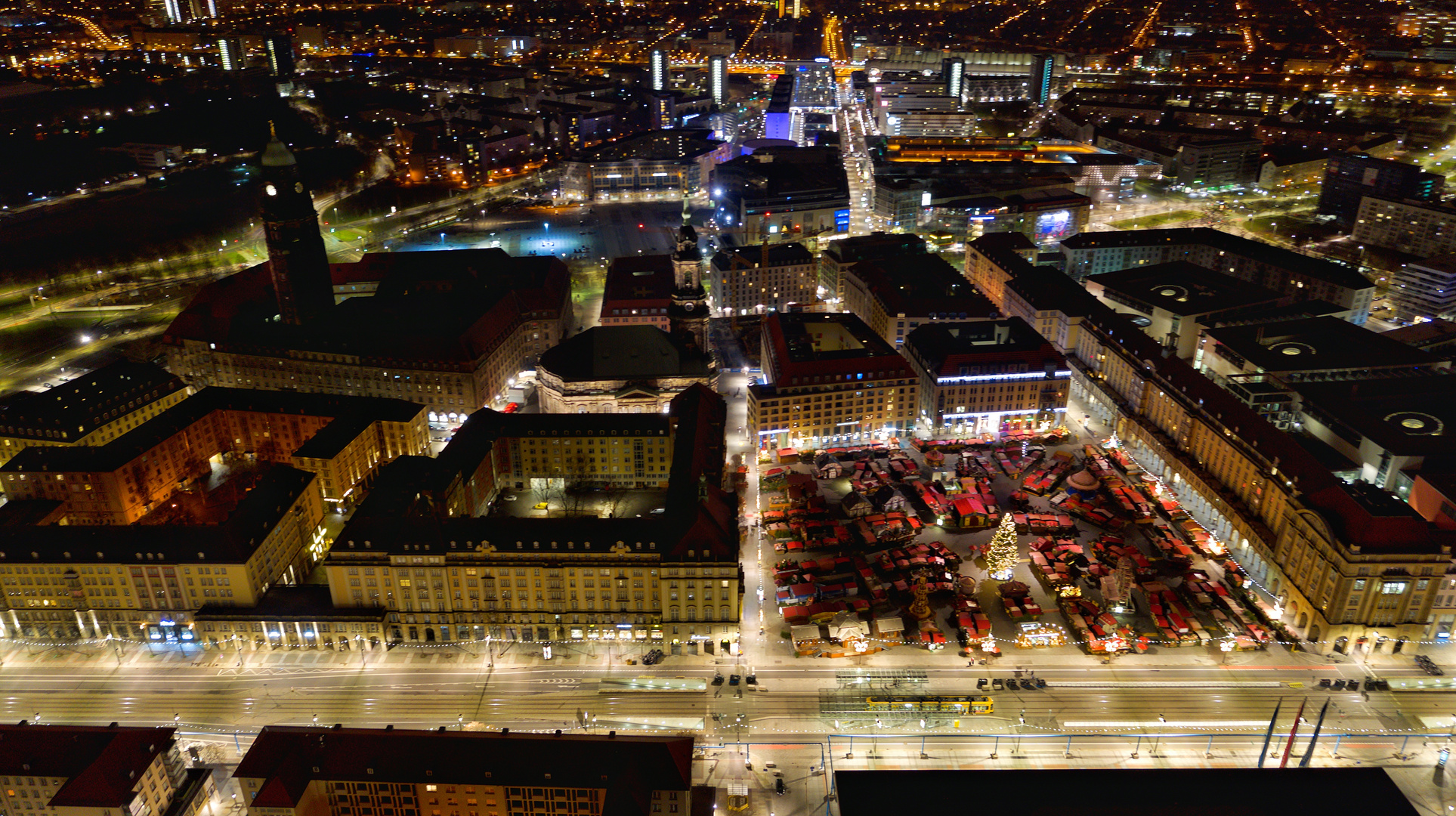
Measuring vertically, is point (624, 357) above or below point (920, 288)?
below

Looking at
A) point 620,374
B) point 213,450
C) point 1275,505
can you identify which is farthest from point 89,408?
point 1275,505

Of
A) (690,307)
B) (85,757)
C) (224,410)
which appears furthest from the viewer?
(690,307)

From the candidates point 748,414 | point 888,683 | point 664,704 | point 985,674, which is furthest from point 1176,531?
point 664,704

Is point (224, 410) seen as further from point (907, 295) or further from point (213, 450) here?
point (907, 295)

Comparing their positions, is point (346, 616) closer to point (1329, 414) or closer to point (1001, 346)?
point (1001, 346)

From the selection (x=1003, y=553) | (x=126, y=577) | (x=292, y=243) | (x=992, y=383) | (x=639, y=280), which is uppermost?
(x=292, y=243)

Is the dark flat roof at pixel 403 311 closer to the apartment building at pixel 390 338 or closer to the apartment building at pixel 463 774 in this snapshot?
the apartment building at pixel 390 338
